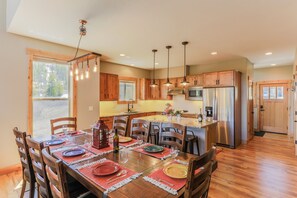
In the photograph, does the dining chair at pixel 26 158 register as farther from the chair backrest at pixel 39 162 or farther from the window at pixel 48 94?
the window at pixel 48 94

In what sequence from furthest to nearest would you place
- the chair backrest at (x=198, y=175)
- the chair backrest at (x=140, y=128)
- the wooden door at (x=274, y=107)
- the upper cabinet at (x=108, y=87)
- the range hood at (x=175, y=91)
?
1. the wooden door at (x=274, y=107)
2. the range hood at (x=175, y=91)
3. the upper cabinet at (x=108, y=87)
4. the chair backrest at (x=140, y=128)
5. the chair backrest at (x=198, y=175)

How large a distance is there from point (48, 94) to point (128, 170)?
126 inches

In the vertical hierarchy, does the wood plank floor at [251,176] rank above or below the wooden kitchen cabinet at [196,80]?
below

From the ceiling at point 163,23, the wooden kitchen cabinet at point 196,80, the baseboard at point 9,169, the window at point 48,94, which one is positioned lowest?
the baseboard at point 9,169

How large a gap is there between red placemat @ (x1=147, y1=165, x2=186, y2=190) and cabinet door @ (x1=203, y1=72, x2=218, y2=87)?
4415 mm

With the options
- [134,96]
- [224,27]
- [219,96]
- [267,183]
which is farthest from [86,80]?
[267,183]

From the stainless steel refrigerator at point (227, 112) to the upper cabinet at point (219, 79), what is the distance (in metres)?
0.16

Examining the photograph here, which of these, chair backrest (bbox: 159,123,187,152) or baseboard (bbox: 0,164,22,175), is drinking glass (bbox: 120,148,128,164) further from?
baseboard (bbox: 0,164,22,175)

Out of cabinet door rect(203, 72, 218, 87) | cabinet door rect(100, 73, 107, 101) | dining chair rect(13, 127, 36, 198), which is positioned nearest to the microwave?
cabinet door rect(203, 72, 218, 87)

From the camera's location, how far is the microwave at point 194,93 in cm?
589

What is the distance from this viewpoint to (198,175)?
1.13 metres

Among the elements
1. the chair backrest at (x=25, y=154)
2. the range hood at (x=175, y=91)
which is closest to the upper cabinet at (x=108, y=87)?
the range hood at (x=175, y=91)

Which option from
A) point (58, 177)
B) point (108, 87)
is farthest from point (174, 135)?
point (108, 87)

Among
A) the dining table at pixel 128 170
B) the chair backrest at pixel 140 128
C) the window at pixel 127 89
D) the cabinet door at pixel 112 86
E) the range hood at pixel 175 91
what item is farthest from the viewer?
the window at pixel 127 89
